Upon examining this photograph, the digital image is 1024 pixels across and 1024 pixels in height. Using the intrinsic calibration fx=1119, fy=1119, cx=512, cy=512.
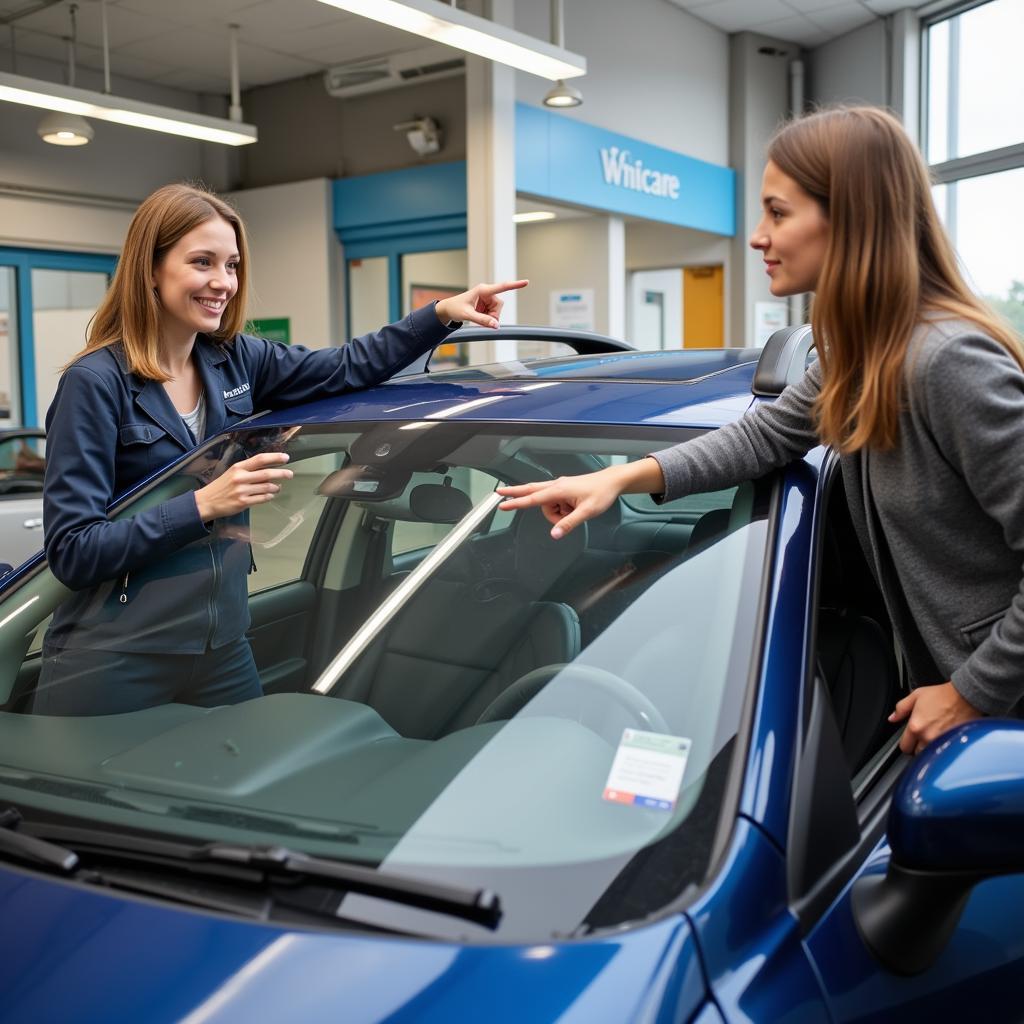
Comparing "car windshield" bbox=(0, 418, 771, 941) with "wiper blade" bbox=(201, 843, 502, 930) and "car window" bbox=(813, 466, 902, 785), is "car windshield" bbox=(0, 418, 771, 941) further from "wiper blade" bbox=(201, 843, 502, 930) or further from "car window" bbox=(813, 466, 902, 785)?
"car window" bbox=(813, 466, 902, 785)

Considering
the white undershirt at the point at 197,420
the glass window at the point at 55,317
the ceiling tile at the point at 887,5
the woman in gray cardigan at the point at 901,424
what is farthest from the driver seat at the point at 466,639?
the ceiling tile at the point at 887,5

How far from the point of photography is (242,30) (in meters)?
7.89

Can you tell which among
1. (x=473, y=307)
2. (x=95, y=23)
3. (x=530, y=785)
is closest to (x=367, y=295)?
(x=95, y=23)

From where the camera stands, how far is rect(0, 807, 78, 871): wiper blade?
1027mm

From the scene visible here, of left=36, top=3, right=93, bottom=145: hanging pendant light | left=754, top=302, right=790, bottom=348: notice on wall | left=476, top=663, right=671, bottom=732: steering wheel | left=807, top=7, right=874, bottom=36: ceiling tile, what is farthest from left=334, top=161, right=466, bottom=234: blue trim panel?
left=476, top=663, right=671, bottom=732: steering wheel

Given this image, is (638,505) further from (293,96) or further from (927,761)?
(293,96)

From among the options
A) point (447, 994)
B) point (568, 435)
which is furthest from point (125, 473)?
point (447, 994)

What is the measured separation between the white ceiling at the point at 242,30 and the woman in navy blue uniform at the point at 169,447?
5979 mm

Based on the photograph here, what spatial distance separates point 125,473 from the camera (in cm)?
186

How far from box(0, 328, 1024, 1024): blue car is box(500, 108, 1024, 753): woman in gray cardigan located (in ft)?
0.25

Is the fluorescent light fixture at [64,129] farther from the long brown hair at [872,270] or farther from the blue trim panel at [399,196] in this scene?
the long brown hair at [872,270]

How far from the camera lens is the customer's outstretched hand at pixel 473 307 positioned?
2.10 meters

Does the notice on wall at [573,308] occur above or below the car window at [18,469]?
above

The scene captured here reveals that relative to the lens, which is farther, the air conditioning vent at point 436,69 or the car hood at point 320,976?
the air conditioning vent at point 436,69
